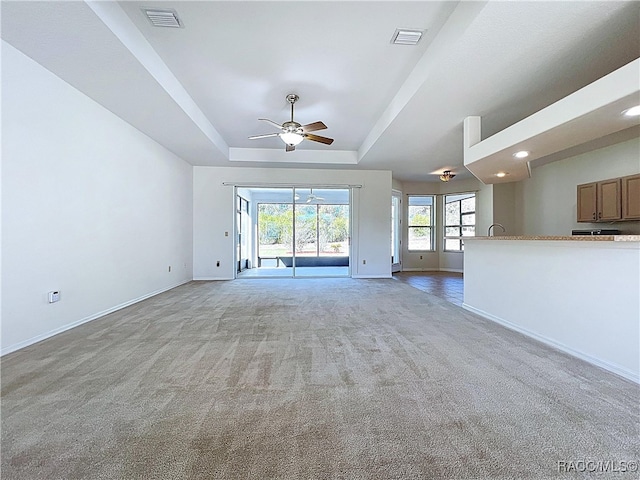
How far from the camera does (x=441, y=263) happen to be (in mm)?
9562

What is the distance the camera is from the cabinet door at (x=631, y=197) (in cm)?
471

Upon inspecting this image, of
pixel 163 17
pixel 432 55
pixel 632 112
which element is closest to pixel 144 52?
pixel 163 17

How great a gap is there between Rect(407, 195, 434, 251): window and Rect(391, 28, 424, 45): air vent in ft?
22.7

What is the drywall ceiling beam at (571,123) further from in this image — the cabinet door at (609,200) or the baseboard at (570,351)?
the cabinet door at (609,200)

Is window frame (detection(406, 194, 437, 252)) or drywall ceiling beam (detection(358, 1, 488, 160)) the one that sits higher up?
drywall ceiling beam (detection(358, 1, 488, 160))

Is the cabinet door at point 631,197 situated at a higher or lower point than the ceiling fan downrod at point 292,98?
lower

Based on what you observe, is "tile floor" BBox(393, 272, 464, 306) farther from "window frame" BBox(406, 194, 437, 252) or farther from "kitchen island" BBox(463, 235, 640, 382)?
"window frame" BBox(406, 194, 437, 252)

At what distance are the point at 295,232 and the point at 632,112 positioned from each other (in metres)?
6.29

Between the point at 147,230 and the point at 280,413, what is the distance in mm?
4297

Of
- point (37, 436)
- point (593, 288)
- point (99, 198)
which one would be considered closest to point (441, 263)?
point (593, 288)

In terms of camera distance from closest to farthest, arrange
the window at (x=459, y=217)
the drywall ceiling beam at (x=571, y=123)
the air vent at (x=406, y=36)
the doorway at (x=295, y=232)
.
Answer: the drywall ceiling beam at (x=571, y=123), the air vent at (x=406, y=36), the doorway at (x=295, y=232), the window at (x=459, y=217)

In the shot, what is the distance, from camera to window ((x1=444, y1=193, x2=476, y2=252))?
8.84m

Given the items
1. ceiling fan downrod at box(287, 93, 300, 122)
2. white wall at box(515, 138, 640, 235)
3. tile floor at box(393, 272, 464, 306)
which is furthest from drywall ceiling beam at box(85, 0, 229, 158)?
white wall at box(515, 138, 640, 235)

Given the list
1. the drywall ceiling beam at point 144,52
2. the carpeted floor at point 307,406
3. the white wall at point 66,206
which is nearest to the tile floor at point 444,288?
the carpeted floor at point 307,406
